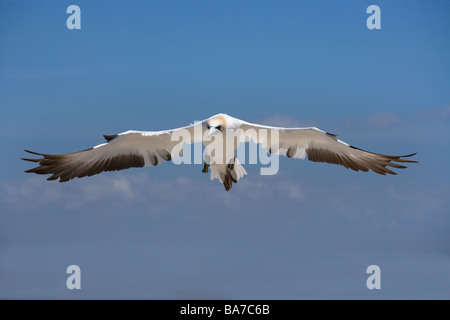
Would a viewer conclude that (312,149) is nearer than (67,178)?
No

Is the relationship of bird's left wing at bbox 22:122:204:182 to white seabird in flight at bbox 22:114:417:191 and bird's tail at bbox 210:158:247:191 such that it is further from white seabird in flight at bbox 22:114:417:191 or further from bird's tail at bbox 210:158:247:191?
bird's tail at bbox 210:158:247:191

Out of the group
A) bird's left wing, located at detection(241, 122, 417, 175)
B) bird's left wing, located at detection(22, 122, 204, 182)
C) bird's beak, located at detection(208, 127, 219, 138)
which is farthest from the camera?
bird's left wing, located at detection(241, 122, 417, 175)

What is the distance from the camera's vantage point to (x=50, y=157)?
12.7m

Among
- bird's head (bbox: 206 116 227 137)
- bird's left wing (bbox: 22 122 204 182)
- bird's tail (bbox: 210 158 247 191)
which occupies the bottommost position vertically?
bird's tail (bbox: 210 158 247 191)

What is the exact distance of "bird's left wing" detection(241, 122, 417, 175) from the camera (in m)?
13.2

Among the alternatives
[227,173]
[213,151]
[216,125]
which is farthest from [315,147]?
[216,125]

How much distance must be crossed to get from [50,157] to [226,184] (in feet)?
12.7

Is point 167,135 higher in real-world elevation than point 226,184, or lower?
higher

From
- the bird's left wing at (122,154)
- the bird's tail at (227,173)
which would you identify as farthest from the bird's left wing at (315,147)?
the bird's left wing at (122,154)

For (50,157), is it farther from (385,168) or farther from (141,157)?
(385,168)

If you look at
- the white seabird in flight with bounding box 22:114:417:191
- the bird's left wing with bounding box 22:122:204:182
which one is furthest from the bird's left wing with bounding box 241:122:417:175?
the bird's left wing with bounding box 22:122:204:182

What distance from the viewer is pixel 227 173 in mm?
13422

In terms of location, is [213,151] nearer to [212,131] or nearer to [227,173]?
[227,173]

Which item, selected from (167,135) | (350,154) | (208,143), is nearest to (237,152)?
(208,143)
